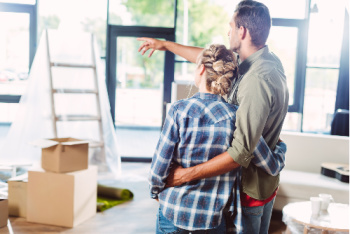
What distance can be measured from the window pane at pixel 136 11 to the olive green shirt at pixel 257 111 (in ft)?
16.2

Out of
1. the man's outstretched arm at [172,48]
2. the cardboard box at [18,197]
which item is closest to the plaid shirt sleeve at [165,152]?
the man's outstretched arm at [172,48]

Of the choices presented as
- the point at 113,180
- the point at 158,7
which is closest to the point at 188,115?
the point at 113,180

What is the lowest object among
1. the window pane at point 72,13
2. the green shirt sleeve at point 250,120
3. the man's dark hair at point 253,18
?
the green shirt sleeve at point 250,120

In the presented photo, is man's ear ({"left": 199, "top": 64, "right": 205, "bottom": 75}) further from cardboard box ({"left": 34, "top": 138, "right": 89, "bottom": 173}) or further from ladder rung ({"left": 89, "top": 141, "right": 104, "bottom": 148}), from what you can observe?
ladder rung ({"left": 89, "top": 141, "right": 104, "bottom": 148})

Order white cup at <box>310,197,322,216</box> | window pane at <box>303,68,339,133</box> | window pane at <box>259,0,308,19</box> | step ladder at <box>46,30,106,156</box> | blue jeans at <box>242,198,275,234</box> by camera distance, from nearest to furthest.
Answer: blue jeans at <box>242,198,275,234</box> → white cup at <box>310,197,322,216</box> → step ladder at <box>46,30,106,156</box> → window pane at <box>259,0,308,19</box> → window pane at <box>303,68,339,133</box>

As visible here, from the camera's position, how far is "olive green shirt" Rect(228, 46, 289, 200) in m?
1.38

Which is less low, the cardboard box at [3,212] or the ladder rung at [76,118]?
the ladder rung at [76,118]

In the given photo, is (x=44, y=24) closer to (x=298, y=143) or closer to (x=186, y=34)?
(x=186, y=34)

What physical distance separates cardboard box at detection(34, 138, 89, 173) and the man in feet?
7.07

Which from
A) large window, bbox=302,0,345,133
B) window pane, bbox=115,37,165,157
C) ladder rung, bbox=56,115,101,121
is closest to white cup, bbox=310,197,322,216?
ladder rung, bbox=56,115,101,121

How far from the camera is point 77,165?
3.58 metres

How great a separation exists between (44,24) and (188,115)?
5502 mm

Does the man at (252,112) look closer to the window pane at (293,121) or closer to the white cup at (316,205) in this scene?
the white cup at (316,205)

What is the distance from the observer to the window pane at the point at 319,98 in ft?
22.1
